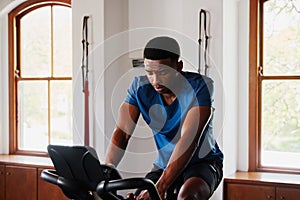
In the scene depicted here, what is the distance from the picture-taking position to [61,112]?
496 centimetres

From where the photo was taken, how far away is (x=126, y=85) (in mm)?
4422

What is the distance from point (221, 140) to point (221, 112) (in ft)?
0.75

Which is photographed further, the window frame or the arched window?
the arched window

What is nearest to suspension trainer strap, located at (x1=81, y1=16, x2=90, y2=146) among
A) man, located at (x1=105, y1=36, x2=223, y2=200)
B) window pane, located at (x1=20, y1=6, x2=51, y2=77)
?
window pane, located at (x1=20, y1=6, x2=51, y2=77)

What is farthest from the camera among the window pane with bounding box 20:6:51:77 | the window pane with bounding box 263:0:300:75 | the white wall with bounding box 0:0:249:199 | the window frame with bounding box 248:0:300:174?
the window pane with bounding box 20:6:51:77

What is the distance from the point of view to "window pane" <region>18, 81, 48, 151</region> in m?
5.08

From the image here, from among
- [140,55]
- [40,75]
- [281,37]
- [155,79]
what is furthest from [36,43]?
[155,79]

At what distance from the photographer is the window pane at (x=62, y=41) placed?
4883 mm

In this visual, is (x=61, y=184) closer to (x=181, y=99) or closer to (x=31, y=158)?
(x=181, y=99)

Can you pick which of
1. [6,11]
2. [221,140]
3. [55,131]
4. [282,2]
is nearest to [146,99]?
[221,140]

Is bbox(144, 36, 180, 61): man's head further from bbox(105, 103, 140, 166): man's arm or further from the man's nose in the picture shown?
bbox(105, 103, 140, 166): man's arm

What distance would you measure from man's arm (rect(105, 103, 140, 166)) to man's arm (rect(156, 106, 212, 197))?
1.08 feet

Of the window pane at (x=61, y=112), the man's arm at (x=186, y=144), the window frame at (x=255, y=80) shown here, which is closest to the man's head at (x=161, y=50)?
the man's arm at (x=186, y=144)

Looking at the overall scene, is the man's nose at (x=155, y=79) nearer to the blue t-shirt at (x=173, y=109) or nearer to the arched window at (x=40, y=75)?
the blue t-shirt at (x=173, y=109)
